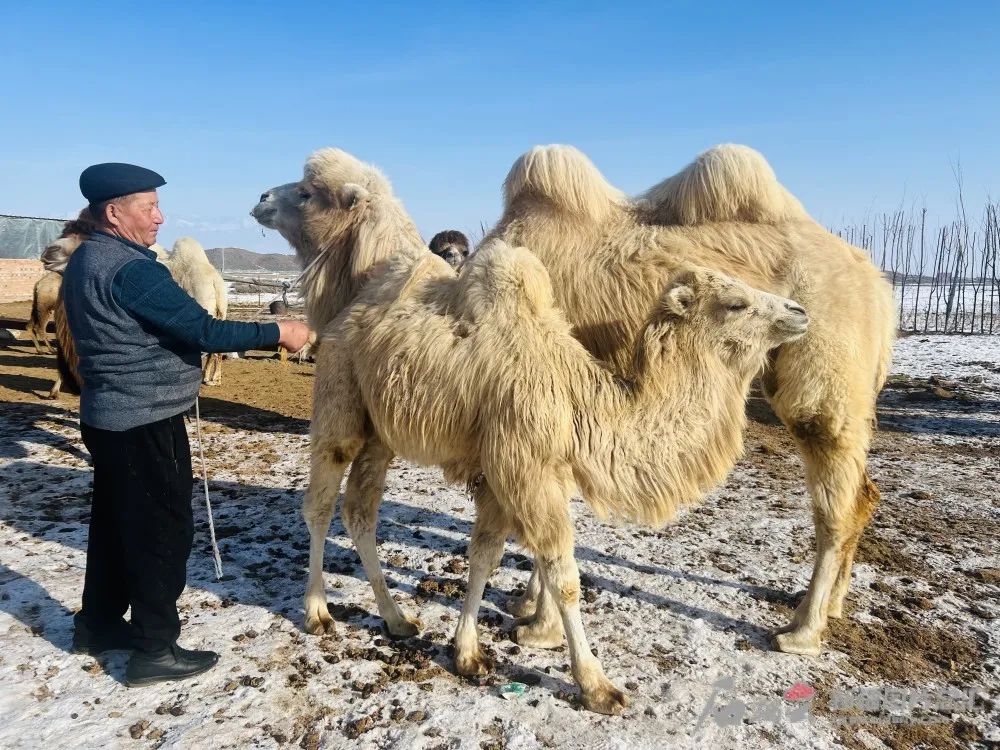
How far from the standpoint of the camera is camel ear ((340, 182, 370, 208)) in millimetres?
4254

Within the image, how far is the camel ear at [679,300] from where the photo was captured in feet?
10.5

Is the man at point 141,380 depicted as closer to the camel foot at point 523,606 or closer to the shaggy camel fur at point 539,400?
the shaggy camel fur at point 539,400

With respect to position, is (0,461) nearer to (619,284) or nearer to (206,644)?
(206,644)

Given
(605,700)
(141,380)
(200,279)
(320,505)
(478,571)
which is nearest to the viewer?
(141,380)

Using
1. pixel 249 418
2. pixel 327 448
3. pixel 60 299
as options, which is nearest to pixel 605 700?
pixel 327 448

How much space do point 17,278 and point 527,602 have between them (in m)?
30.1

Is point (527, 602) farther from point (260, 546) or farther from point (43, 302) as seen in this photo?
point (43, 302)

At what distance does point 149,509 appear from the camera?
3.13 metres

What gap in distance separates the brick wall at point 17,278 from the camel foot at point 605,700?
1154 inches

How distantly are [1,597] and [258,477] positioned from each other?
2.67 meters

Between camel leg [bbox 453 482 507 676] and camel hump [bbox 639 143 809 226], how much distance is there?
2083 millimetres

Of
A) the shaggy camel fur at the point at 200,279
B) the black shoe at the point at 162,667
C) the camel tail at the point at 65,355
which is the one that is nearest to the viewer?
the black shoe at the point at 162,667

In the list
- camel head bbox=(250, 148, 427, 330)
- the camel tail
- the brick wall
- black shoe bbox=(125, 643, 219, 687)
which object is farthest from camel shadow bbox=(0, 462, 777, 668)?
the brick wall

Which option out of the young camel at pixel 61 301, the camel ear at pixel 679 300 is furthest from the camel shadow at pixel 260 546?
the camel ear at pixel 679 300
